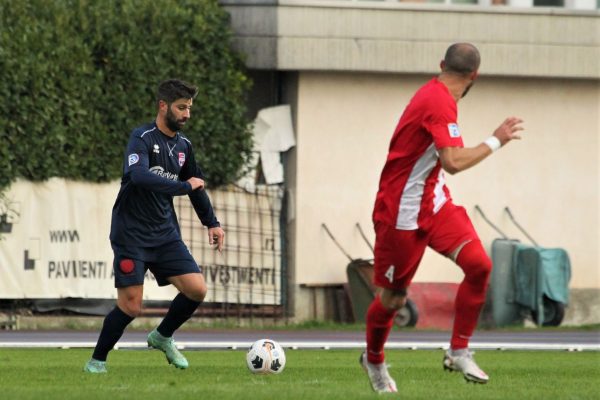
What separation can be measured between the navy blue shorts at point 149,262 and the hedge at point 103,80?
32.0ft

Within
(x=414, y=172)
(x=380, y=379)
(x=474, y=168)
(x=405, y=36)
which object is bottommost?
(x=380, y=379)

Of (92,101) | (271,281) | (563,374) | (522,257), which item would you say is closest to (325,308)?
(271,281)

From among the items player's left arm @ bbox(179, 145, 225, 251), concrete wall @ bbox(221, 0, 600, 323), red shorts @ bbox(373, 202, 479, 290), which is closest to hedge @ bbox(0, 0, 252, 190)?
concrete wall @ bbox(221, 0, 600, 323)

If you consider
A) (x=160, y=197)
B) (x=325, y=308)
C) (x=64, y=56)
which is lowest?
(x=325, y=308)

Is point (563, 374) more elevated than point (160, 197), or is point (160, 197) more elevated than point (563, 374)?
point (160, 197)

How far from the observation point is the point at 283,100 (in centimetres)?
2503

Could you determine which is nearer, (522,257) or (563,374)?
(563,374)

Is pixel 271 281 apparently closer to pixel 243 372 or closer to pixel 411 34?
pixel 411 34

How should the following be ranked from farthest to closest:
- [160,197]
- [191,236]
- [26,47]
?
[191,236] → [26,47] → [160,197]

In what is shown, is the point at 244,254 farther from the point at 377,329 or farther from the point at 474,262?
the point at 474,262

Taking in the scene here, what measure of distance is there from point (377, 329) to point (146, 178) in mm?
2371

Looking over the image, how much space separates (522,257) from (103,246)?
20.1 feet

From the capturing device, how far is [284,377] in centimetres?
1228

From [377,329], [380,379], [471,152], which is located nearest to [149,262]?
[377,329]
